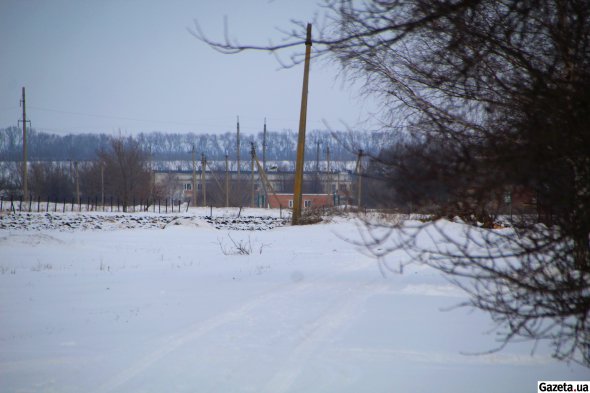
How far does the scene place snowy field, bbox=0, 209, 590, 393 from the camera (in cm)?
372

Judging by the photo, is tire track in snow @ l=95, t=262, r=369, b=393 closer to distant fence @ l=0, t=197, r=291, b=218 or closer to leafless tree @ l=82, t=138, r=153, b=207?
distant fence @ l=0, t=197, r=291, b=218

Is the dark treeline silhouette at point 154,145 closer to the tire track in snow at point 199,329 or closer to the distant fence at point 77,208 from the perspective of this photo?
the distant fence at point 77,208

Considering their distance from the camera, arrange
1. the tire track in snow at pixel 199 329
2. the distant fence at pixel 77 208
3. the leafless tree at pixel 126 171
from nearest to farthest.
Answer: the tire track in snow at pixel 199 329 → the distant fence at pixel 77 208 → the leafless tree at pixel 126 171

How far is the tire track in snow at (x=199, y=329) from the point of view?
3685 millimetres

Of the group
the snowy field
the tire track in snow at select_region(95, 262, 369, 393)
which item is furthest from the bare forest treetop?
the tire track in snow at select_region(95, 262, 369, 393)

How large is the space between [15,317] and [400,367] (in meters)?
4.11

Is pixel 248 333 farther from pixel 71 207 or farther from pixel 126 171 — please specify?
pixel 126 171
